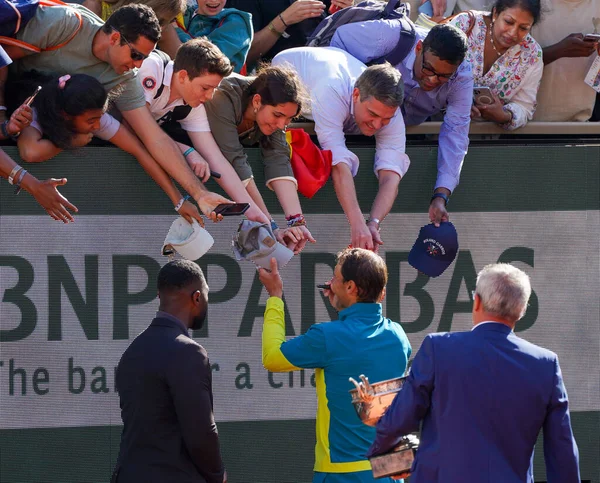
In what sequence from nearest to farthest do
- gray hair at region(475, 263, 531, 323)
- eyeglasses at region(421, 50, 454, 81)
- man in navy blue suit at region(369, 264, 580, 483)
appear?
man in navy blue suit at region(369, 264, 580, 483), gray hair at region(475, 263, 531, 323), eyeglasses at region(421, 50, 454, 81)

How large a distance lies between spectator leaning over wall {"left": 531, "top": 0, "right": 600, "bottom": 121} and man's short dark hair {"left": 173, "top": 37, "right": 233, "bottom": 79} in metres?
2.28

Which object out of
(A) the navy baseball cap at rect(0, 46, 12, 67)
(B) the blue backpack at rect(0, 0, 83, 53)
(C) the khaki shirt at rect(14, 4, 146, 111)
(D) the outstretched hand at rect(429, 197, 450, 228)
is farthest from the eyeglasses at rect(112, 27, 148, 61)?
(D) the outstretched hand at rect(429, 197, 450, 228)

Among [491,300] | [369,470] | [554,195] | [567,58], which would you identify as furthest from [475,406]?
[567,58]

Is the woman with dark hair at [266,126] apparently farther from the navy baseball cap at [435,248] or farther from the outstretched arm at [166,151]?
the navy baseball cap at [435,248]

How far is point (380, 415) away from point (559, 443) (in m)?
0.61

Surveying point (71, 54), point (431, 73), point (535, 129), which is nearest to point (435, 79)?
point (431, 73)

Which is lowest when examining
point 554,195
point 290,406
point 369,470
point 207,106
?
point 290,406

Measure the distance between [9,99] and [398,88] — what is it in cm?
193

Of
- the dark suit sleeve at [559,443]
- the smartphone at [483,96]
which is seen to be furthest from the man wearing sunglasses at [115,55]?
the dark suit sleeve at [559,443]

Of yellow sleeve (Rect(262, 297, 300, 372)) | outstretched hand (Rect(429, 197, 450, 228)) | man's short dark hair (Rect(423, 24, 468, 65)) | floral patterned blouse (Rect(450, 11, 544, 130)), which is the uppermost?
man's short dark hair (Rect(423, 24, 468, 65))

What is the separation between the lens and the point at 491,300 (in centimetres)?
329

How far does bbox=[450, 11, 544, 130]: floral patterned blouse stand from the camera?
5.64 m

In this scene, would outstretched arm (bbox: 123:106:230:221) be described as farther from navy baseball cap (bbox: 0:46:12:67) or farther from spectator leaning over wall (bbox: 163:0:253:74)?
spectator leaning over wall (bbox: 163:0:253:74)

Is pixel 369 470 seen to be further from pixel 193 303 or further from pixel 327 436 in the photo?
pixel 193 303
